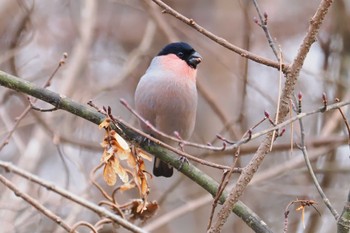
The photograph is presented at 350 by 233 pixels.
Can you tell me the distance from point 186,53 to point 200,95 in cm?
256

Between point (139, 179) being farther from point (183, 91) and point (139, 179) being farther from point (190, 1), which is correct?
point (190, 1)

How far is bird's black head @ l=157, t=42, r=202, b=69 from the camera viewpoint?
3.60 metres

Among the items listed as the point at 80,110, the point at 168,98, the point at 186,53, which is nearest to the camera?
the point at 80,110

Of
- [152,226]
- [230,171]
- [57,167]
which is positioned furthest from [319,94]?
[230,171]

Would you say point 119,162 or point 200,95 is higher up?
point 200,95

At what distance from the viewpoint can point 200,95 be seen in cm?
620

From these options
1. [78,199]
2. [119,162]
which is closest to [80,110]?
[119,162]

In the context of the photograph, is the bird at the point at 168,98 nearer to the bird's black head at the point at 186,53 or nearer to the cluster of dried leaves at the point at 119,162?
the bird's black head at the point at 186,53

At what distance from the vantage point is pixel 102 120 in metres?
2.57

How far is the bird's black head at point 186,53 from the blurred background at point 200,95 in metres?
0.75

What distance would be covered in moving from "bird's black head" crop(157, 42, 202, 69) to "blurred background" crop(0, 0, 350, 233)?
0.75 m

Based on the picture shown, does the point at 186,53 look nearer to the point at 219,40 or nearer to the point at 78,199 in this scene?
the point at 219,40

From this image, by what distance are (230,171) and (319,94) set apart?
3.75 m

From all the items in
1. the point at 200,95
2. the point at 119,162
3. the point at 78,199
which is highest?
the point at 200,95
